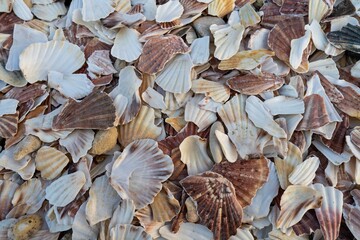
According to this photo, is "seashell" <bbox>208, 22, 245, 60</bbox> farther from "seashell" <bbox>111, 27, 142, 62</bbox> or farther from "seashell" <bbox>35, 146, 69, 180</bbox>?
"seashell" <bbox>35, 146, 69, 180</bbox>

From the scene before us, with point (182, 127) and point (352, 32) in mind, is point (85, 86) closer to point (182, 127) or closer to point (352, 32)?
point (182, 127)

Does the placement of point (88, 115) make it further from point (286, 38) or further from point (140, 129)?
point (286, 38)

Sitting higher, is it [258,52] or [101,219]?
[258,52]

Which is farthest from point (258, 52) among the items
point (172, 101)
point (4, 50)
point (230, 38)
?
point (4, 50)

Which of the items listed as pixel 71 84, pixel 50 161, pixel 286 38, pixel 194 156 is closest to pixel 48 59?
pixel 71 84

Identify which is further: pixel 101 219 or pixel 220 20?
pixel 220 20

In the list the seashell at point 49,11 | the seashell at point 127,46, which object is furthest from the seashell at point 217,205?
the seashell at point 49,11
